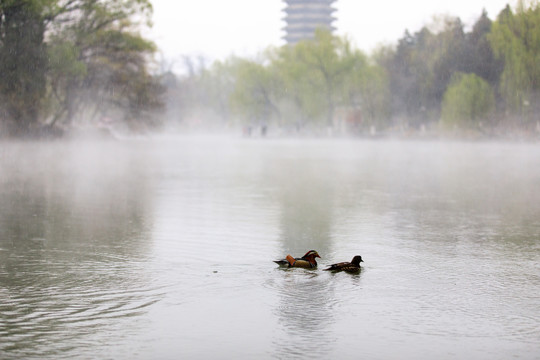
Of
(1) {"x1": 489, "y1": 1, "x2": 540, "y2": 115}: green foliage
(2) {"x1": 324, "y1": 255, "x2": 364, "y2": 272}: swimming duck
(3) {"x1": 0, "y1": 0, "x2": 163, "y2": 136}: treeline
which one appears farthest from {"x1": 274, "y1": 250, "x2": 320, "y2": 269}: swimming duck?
(1) {"x1": 489, "y1": 1, "x2": 540, "y2": 115}: green foliage

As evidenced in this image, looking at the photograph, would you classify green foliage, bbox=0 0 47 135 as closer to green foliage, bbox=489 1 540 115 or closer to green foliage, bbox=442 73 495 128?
green foliage, bbox=489 1 540 115

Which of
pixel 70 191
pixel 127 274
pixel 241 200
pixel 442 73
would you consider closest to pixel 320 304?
pixel 127 274

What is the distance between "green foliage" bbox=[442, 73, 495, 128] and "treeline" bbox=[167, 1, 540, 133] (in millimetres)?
74

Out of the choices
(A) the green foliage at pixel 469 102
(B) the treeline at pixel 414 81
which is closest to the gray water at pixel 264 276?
(B) the treeline at pixel 414 81

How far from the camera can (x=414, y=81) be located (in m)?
75.7

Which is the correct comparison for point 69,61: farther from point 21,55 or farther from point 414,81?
point 414,81

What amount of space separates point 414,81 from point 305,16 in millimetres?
76391

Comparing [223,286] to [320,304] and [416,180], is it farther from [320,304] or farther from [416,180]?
[416,180]

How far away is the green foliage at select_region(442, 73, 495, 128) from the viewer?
5959 centimetres

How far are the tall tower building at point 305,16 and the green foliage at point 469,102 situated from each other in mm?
88776

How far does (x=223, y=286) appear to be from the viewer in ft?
25.4

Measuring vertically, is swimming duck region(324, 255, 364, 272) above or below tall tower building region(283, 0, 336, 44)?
below

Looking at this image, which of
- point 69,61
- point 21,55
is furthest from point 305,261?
point 69,61

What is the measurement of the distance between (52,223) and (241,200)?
4.80m
